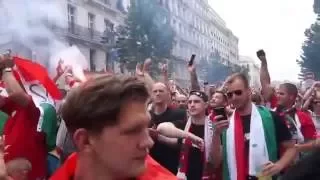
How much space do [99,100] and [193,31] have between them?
68514 millimetres

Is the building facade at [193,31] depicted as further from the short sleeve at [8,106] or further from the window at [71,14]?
the short sleeve at [8,106]

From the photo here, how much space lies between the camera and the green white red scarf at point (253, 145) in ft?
12.8

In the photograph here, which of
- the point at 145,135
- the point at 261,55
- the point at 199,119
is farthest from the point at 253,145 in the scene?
the point at 145,135

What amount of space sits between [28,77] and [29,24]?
10862 mm

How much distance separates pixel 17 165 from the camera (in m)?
4.04

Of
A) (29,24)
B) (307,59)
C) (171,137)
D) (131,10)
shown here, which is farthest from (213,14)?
(171,137)

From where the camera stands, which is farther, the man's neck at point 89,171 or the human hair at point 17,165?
the human hair at point 17,165

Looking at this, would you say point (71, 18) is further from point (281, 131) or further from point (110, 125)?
point (110, 125)

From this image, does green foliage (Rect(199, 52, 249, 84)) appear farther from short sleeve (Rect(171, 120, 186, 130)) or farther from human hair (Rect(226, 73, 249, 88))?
human hair (Rect(226, 73, 249, 88))

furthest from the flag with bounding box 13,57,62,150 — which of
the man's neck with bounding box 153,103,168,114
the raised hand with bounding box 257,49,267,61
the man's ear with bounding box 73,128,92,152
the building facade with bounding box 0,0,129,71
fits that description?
the building facade with bounding box 0,0,129,71

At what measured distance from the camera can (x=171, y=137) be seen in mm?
4301

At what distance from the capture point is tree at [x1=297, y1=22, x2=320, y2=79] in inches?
1586

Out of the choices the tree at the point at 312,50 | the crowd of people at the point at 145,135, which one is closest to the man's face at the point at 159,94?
the crowd of people at the point at 145,135

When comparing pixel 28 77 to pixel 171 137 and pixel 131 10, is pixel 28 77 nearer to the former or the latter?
pixel 171 137
